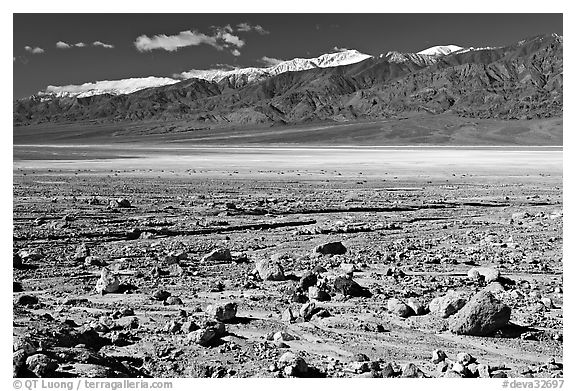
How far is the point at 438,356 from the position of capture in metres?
5.66

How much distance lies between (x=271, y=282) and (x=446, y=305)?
94.2 inches

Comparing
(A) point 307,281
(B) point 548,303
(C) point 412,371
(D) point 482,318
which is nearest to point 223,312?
(A) point 307,281

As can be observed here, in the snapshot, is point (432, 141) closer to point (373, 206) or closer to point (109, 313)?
point (373, 206)

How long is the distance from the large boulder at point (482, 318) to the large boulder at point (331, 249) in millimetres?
3890

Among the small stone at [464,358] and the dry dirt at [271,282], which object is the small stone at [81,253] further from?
the small stone at [464,358]

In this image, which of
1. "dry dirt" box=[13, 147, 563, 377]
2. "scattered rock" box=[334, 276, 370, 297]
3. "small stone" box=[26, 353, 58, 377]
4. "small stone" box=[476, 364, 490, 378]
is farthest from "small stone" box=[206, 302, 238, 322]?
"small stone" box=[476, 364, 490, 378]

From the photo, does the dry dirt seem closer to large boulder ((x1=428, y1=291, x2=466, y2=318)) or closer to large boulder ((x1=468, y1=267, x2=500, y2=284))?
large boulder ((x1=468, y1=267, x2=500, y2=284))

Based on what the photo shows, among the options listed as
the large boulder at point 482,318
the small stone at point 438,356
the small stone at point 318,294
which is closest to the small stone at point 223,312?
the small stone at point 318,294

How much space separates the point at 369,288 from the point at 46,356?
4.05 m

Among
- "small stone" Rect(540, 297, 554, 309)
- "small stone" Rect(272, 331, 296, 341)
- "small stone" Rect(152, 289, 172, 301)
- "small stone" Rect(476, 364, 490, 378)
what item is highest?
"small stone" Rect(152, 289, 172, 301)

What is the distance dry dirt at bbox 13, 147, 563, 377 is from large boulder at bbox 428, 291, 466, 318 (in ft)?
0.85

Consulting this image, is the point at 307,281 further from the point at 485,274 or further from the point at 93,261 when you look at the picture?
the point at 93,261

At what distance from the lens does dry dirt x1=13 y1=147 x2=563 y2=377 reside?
572cm

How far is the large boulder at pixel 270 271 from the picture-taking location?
826cm
